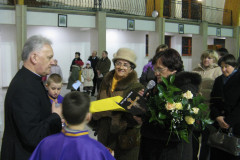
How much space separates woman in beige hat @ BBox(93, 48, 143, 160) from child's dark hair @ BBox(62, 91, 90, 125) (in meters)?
1.20

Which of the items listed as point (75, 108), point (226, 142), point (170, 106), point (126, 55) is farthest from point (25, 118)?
point (226, 142)

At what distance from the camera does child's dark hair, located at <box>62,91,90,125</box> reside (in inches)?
66.3

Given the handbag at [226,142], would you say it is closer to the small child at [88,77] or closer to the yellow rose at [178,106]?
the yellow rose at [178,106]

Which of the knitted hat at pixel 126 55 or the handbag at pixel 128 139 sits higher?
the knitted hat at pixel 126 55

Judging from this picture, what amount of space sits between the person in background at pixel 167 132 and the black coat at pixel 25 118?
845 mm

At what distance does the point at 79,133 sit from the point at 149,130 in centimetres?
100

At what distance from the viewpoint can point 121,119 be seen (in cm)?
290

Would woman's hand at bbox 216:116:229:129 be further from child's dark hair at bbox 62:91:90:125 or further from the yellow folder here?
child's dark hair at bbox 62:91:90:125

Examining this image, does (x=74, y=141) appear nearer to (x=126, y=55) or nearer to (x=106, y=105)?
(x=106, y=105)

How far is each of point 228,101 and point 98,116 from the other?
5.24ft

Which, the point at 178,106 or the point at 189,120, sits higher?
the point at 178,106

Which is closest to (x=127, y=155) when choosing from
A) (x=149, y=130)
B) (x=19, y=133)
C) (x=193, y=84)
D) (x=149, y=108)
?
(x=149, y=130)

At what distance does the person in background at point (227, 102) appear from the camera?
3340mm

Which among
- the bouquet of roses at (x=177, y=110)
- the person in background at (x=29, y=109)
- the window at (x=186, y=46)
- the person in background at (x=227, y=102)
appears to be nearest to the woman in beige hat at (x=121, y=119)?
the bouquet of roses at (x=177, y=110)
